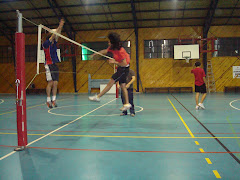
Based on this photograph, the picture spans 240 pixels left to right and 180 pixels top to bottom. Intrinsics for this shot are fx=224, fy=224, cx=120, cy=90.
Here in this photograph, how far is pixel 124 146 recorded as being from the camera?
398 centimetres

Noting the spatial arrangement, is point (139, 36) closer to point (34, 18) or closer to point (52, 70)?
point (34, 18)

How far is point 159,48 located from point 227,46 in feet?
19.6

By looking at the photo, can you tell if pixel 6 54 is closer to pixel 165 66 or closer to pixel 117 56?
pixel 165 66

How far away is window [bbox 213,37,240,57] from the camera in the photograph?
19828 mm

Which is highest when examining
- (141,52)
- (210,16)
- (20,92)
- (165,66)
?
(210,16)

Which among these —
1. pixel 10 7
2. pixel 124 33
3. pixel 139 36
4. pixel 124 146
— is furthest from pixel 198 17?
pixel 124 146

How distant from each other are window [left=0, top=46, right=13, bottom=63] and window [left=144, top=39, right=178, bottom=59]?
13640mm

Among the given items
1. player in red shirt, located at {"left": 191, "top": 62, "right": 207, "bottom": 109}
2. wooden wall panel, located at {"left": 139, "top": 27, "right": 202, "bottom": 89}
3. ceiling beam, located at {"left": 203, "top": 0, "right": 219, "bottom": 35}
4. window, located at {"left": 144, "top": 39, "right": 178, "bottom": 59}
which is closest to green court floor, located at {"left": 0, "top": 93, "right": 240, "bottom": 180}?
player in red shirt, located at {"left": 191, "top": 62, "right": 207, "bottom": 109}

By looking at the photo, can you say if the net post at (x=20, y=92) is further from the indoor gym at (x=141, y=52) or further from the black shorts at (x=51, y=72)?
the indoor gym at (x=141, y=52)

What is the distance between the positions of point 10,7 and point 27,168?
1989 centimetres

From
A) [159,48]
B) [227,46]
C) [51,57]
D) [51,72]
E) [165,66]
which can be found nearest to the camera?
[51,57]

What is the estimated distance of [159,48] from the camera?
68.2 ft

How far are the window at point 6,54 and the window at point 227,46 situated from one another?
1986cm

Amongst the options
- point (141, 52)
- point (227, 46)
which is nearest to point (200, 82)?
point (141, 52)
